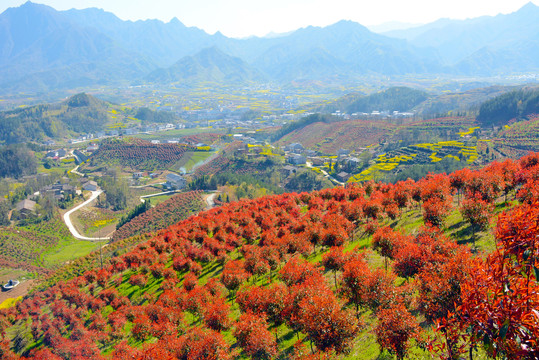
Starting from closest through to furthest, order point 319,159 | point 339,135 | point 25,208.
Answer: point 25,208 → point 319,159 → point 339,135

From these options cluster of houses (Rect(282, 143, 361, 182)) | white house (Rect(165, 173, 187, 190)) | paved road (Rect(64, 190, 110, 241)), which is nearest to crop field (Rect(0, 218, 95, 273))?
paved road (Rect(64, 190, 110, 241))

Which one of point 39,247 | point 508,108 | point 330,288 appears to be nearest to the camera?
point 330,288

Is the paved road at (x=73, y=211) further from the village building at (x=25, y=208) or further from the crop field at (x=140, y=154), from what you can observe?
the crop field at (x=140, y=154)

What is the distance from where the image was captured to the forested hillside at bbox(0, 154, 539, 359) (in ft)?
19.1

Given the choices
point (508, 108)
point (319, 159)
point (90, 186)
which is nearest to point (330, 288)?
point (319, 159)

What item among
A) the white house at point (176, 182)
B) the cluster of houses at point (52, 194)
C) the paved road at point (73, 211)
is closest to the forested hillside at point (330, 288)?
the paved road at point (73, 211)

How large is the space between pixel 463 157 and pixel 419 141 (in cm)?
3170

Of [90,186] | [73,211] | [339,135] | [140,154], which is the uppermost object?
[339,135]

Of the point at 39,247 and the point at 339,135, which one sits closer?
the point at 39,247

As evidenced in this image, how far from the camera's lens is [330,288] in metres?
24.7

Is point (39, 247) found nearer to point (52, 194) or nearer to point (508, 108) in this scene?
point (52, 194)

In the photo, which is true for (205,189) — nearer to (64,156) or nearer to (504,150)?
(504,150)

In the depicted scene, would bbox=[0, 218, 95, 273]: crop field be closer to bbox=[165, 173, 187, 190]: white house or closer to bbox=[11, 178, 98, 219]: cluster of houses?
bbox=[11, 178, 98, 219]: cluster of houses

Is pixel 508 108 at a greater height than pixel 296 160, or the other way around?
pixel 508 108
